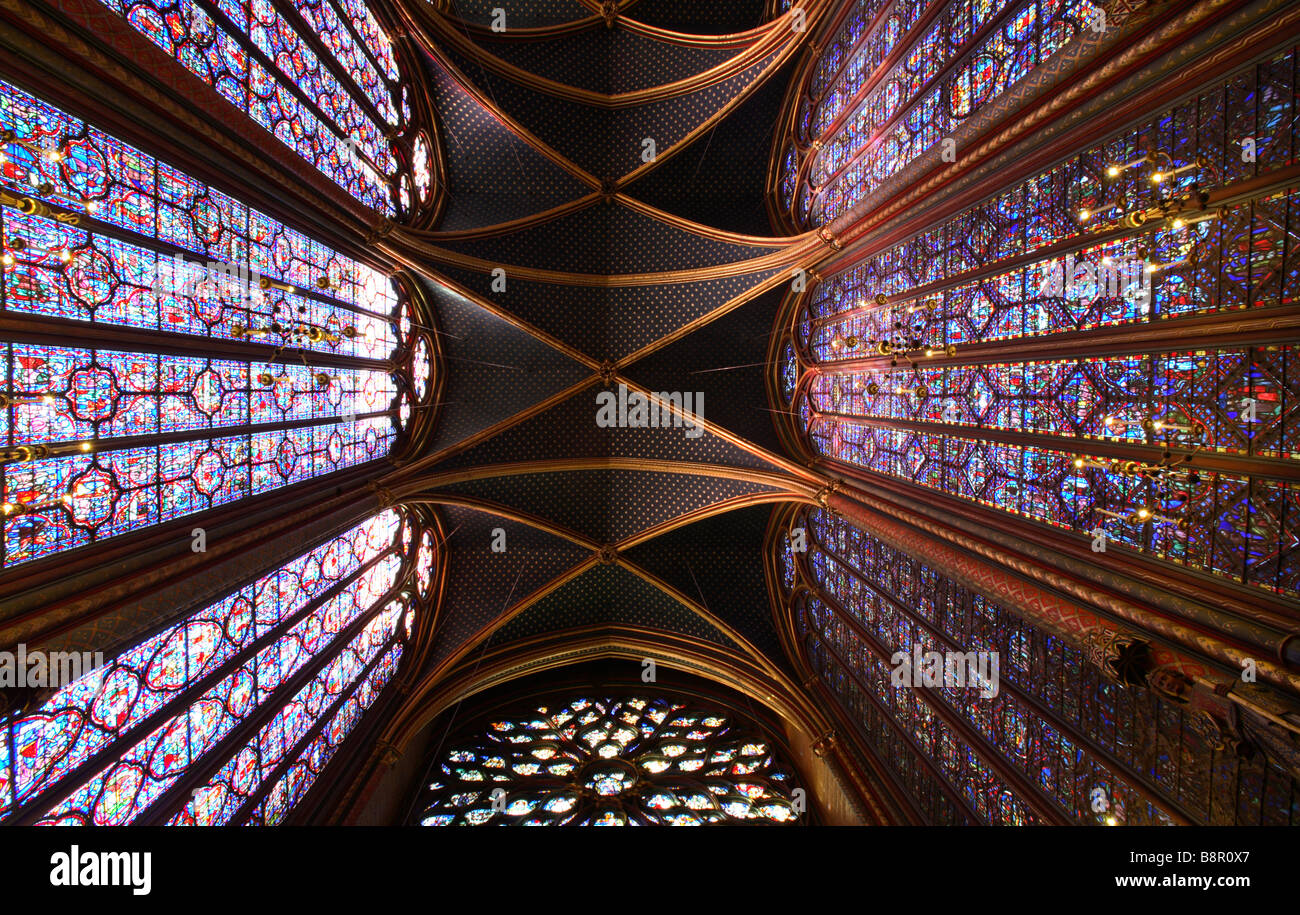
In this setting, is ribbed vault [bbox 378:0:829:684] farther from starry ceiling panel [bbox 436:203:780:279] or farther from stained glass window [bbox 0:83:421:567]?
stained glass window [bbox 0:83:421:567]

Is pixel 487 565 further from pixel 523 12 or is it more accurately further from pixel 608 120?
pixel 523 12

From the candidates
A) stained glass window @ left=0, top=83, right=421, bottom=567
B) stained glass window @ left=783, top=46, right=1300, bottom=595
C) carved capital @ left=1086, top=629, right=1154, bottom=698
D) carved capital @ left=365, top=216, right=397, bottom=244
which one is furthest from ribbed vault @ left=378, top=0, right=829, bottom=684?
carved capital @ left=1086, top=629, right=1154, bottom=698

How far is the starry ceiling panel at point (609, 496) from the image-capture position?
1330cm

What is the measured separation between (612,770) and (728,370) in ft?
28.4

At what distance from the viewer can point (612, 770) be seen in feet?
37.9

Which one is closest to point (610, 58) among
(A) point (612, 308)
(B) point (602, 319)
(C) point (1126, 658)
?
(A) point (612, 308)

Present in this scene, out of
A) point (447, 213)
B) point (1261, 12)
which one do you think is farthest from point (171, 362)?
point (1261, 12)

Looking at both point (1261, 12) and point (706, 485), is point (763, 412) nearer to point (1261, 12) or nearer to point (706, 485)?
point (706, 485)

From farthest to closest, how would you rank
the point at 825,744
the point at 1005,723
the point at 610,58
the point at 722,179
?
the point at 722,179
the point at 610,58
the point at 825,744
the point at 1005,723

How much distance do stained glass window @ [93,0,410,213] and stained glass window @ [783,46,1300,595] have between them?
28.0 feet

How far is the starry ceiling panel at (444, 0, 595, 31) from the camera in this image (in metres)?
11.0

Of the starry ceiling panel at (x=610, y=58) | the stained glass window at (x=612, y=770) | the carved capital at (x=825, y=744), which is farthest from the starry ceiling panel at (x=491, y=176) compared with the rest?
the carved capital at (x=825, y=744)

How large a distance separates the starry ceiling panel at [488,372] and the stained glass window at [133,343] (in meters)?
4.06

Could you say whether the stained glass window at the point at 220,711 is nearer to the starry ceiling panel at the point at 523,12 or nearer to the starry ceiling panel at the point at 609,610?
the starry ceiling panel at the point at 609,610
